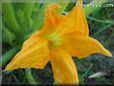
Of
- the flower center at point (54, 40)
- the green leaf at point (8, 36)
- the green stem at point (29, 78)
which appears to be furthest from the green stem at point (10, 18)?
the flower center at point (54, 40)

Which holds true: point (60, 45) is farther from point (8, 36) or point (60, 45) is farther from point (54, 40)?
point (8, 36)

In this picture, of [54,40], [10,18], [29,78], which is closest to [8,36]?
[10,18]

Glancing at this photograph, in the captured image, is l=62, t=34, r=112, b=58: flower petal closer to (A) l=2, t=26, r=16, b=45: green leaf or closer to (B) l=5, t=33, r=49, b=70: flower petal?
(B) l=5, t=33, r=49, b=70: flower petal

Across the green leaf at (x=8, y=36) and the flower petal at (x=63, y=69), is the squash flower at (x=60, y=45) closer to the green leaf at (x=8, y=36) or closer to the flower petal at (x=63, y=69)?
the flower petal at (x=63, y=69)

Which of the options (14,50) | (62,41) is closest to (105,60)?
(14,50)

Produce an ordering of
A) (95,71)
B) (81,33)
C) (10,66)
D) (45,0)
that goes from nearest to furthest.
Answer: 1. (10,66)
2. (81,33)
3. (45,0)
4. (95,71)

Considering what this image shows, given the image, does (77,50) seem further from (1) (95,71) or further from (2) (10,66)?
(1) (95,71)
